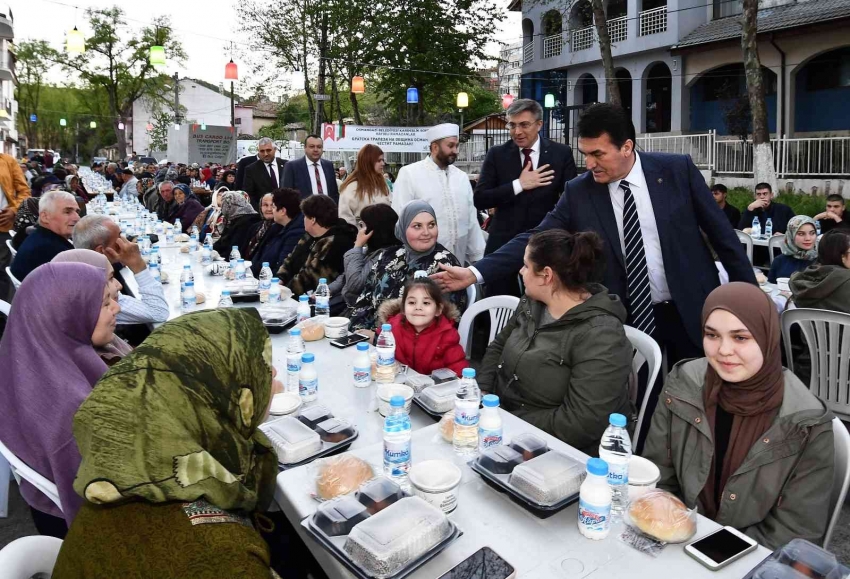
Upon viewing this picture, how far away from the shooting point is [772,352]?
1979 mm

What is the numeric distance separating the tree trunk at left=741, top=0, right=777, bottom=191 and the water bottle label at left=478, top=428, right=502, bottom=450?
11438mm

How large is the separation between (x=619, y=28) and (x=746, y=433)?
22.3 meters

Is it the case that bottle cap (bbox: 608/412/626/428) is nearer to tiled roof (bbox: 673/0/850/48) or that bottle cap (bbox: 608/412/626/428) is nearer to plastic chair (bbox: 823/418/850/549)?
plastic chair (bbox: 823/418/850/549)

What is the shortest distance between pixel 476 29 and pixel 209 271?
18002 millimetres

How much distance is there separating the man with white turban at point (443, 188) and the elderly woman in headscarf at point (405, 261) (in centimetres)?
110

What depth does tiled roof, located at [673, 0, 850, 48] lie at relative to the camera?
14847 mm

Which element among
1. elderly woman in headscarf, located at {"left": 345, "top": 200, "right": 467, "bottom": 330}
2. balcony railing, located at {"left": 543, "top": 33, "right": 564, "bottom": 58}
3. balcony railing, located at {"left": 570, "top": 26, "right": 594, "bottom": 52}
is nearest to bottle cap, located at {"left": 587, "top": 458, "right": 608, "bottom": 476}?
elderly woman in headscarf, located at {"left": 345, "top": 200, "right": 467, "bottom": 330}

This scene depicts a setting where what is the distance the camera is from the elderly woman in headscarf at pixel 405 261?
394 cm

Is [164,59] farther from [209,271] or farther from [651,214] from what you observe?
[651,214]

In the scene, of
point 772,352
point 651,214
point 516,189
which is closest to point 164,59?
point 516,189

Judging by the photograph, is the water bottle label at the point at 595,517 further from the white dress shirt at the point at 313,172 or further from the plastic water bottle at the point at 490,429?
the white dress shirt at the point at 313,172

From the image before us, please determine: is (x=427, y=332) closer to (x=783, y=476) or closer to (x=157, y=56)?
(x=783, y=476)

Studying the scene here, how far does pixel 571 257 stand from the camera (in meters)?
2.62

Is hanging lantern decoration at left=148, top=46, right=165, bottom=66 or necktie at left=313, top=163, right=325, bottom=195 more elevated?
hanging lantern decoration at left=148, top=46, right=165, bottom=66
